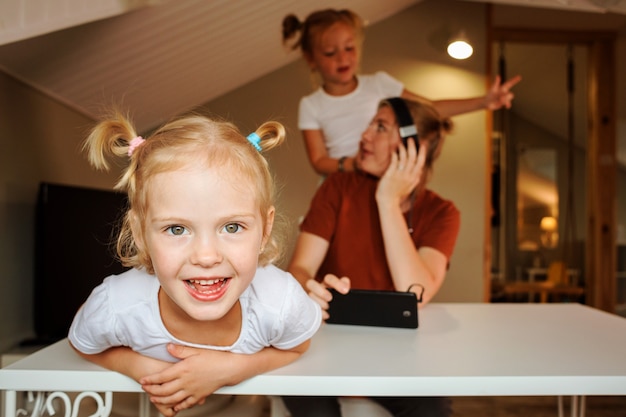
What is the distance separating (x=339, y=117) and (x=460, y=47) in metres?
1.38

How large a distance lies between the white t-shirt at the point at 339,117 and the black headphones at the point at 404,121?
951 mm

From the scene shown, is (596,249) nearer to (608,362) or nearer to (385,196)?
(385,196)

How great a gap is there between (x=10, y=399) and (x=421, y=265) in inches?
40.8

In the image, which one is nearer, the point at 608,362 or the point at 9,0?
the point at 608,362

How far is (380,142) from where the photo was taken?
1.80m

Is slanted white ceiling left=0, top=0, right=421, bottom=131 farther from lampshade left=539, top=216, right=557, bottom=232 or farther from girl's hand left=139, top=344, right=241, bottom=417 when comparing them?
lampshade left=539, top=216, right=557, bottom=232

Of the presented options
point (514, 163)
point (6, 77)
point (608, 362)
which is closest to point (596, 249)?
point (514, 163)

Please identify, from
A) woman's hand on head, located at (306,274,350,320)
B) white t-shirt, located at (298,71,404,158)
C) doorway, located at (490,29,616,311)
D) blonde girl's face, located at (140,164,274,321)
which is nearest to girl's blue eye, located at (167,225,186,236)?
blonde girl's face, located at (140,164,274,321)

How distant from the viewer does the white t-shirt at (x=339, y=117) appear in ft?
8.72

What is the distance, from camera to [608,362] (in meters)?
0.94

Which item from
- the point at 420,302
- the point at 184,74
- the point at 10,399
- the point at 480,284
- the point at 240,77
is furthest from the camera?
the point at 480,284

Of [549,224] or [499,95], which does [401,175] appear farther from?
[549,224]

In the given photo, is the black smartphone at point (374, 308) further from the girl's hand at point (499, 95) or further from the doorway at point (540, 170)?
the doorway at point (540, 170)

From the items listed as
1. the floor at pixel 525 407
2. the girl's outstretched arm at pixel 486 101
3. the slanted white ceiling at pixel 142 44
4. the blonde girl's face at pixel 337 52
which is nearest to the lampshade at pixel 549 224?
the floor at pixel 525 407
